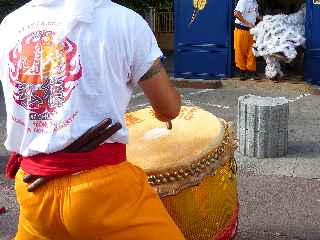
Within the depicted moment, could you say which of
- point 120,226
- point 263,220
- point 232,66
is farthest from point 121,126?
point 232,66

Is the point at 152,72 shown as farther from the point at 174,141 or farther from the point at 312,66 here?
the point at 312,66

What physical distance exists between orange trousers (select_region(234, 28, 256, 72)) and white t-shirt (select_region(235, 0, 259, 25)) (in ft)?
0.67

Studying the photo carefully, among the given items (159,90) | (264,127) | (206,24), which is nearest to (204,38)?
(206,24)

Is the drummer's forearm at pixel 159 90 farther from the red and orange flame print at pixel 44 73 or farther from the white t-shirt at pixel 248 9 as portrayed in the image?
the white t-shirt at pixel 248 9

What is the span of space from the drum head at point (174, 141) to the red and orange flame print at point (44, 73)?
2.84 feet

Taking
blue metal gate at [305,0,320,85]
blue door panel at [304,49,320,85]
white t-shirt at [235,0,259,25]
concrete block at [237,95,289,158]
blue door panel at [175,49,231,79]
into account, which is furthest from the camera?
blue door panel at [175,49,231,79]

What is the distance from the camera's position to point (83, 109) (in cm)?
200

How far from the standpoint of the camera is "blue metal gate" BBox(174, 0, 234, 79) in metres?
9.23

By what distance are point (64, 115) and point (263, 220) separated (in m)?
2.63

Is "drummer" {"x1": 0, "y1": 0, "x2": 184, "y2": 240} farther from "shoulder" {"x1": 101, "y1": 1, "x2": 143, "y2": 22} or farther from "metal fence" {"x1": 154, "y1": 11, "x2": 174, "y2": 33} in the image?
"metal fence" {"x1": 154, "y1": 11, "x2": 174, "y2": 33}

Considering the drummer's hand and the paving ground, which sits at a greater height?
the drummer's hand

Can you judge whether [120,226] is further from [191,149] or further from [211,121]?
[211,121]

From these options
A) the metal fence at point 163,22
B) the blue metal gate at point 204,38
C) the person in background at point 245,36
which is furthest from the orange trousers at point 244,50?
the metal fence at point 163,22

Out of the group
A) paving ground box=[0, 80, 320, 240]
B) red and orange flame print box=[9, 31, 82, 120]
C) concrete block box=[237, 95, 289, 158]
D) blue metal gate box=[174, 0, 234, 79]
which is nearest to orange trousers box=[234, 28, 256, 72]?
blue metal gate box=[174, 0, 234, 79]
